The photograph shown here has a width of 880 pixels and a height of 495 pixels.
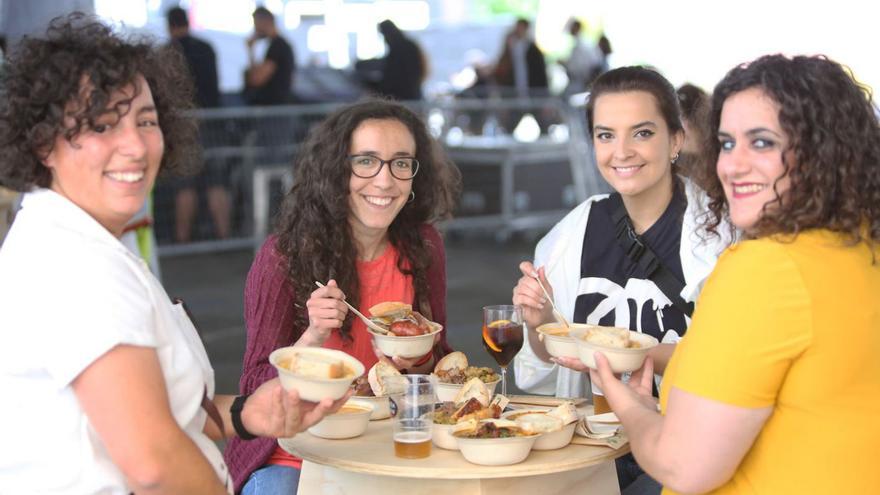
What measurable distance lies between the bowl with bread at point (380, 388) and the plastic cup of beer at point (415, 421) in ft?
0.57

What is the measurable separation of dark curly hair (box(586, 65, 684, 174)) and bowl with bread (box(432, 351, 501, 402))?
1068mm

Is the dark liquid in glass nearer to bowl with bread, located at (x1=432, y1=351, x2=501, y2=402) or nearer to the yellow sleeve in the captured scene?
bowl with bread, located at (x1=432, y1=351, x2=501, y2=402)

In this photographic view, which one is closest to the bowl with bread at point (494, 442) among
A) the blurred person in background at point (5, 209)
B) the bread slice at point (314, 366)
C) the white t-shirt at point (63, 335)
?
the bread slice at point (314, 366)

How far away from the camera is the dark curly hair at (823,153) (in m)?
2.20

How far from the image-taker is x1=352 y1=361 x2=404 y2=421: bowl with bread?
2969 millimetres

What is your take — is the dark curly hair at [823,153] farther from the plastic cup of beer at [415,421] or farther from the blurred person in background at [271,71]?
the blurred person in background at [271,71]

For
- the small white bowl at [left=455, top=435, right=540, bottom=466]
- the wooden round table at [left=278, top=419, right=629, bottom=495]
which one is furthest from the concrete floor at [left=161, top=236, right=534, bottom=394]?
the small white bowl at [left=455, top=435, right=540, bottom=466]

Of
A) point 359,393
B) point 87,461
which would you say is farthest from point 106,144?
point 359,393

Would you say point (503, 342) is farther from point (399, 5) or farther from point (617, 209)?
point (399, 5)

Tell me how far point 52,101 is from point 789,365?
1516mm

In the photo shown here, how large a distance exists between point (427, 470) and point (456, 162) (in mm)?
9178

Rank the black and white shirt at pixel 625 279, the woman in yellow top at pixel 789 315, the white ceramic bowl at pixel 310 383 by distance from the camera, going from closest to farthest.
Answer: the woman in yellow top at pixel 789 315 < the white ceramic bowl at pixel 310 383 < the black and white shirt at pixel 625 279

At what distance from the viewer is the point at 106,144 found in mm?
2193

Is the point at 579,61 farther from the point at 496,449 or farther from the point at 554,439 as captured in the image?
the point at 496,449
